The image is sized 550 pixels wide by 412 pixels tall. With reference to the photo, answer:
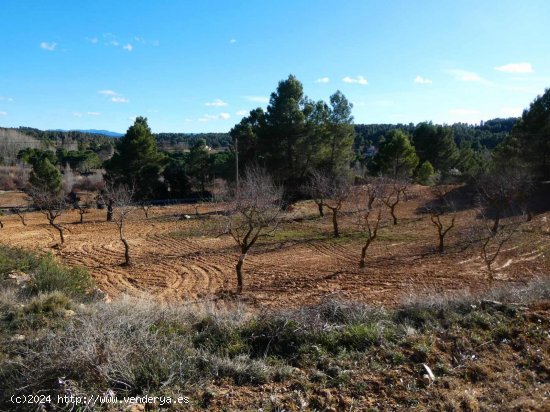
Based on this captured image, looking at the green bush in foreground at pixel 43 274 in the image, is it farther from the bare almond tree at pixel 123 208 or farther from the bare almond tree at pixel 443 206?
the bare almond tree at pixel 443 206

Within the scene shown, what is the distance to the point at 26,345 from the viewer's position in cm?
434

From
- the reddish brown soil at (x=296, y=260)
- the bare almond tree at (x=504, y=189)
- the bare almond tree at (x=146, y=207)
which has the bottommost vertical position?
the reddish brown soil at (x=296, y=260)

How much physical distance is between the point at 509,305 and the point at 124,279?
38.5ft

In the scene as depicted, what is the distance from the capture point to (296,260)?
50.5 feet

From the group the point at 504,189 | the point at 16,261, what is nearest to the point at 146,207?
the point at 16,261

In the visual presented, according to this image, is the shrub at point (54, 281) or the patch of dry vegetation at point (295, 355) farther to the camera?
the shrub at point (54, 281)

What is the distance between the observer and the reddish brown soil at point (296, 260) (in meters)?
11.5

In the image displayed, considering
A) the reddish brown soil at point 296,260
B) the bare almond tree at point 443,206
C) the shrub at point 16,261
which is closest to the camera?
the shrub at point 16,261

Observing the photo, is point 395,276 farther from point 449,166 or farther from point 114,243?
point 449,166

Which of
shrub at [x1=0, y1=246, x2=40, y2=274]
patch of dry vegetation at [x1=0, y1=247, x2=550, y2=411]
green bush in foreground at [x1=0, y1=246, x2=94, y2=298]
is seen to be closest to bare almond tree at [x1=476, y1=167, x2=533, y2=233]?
patch of dry vegetation at [x1=0, y1=247, x2=550, y2=411]

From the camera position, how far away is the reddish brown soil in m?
11.5

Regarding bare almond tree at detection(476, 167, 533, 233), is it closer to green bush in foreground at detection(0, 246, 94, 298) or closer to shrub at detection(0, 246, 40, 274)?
green bush in foreground at detection(0, 246, 94, 298)

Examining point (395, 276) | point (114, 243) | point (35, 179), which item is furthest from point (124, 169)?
point (395, 276)

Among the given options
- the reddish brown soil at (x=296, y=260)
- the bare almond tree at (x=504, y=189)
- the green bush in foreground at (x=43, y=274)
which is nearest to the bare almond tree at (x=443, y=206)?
the reddish brown soil at (x=296, y=260)
